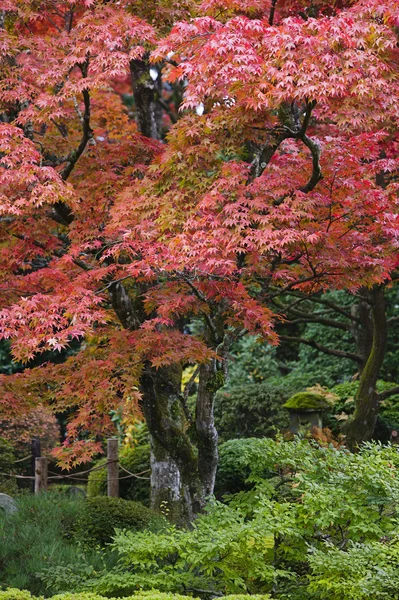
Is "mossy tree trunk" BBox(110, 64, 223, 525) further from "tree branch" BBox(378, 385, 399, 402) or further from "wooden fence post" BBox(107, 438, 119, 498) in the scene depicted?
"tree branch" BBox(378, 385, 399, 402)

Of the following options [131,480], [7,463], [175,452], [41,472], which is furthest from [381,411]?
[7,463]

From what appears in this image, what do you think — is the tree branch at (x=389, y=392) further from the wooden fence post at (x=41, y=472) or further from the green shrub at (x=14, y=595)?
the green shrub at (x=14, y=595)

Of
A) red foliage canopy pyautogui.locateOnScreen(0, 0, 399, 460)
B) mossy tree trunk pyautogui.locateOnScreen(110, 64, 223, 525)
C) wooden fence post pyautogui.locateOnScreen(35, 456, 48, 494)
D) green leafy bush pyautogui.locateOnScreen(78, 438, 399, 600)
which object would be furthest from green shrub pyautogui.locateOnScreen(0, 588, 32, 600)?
wooden fence post pyautogui.locateOnScreen(35, 456, 48, 494)

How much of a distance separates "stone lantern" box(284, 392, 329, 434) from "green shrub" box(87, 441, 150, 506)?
230cm

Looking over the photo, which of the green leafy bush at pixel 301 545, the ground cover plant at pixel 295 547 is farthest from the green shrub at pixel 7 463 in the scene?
the green leafy bush at pixel 301 545

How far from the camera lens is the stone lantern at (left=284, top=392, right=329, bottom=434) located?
1121 cm

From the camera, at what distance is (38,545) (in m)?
6.31

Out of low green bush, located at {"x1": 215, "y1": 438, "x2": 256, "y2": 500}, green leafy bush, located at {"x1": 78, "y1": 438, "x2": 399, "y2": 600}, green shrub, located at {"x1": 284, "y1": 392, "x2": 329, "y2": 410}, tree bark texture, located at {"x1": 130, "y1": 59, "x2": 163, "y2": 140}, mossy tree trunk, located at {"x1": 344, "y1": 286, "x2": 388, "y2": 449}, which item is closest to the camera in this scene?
green leafy bush, located at {"x1": 78, "y1": 438, "x2": 399, "y2": 600}

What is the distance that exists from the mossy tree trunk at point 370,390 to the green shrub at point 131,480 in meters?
2.85

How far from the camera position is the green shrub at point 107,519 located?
671cm

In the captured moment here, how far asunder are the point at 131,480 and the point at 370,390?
11.3ft

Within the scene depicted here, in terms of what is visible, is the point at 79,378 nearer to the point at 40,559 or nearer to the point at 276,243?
the point at 40,559

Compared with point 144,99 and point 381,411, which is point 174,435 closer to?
point 144,99

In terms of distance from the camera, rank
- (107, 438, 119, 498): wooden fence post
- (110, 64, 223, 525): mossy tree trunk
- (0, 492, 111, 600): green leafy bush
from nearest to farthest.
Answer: (0, 492, 111, 600): green leafy bush < (110, 64, 223, 525): mossy tree trunk < (107, 438, 119, 498): wooden fence post
